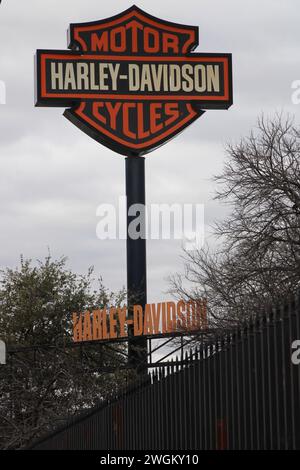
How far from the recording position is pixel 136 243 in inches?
1563

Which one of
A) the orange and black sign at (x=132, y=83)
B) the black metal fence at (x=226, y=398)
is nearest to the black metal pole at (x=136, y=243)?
the orange and black sign at (x=132, y=83)

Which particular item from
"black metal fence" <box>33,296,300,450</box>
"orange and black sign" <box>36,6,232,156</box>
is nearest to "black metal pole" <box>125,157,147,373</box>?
"orange and black sign" <box>36,6,232,156</box>

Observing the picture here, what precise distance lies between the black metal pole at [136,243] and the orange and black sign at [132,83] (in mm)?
732

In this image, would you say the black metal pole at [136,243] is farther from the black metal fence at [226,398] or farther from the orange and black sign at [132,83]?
the black metal fence at [226,398]

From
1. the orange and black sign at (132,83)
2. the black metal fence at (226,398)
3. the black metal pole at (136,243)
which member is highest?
the orange and black sign at (132,83)

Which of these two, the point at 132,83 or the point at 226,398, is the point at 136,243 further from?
the point at 226,398

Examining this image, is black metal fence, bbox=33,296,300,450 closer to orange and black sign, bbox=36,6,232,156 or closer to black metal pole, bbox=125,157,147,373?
black metal pole, bbox=125,157,147,373

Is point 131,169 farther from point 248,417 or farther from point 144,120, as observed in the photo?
point 248,417

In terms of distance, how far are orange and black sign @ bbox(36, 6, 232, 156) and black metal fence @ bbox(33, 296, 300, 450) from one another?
82.0ft

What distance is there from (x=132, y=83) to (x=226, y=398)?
29.9 metres

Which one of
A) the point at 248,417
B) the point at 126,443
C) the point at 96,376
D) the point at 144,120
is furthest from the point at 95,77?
the point at 248,417

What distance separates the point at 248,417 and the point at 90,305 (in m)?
33.1

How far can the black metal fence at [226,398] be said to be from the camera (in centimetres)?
939

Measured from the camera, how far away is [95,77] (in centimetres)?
3981
